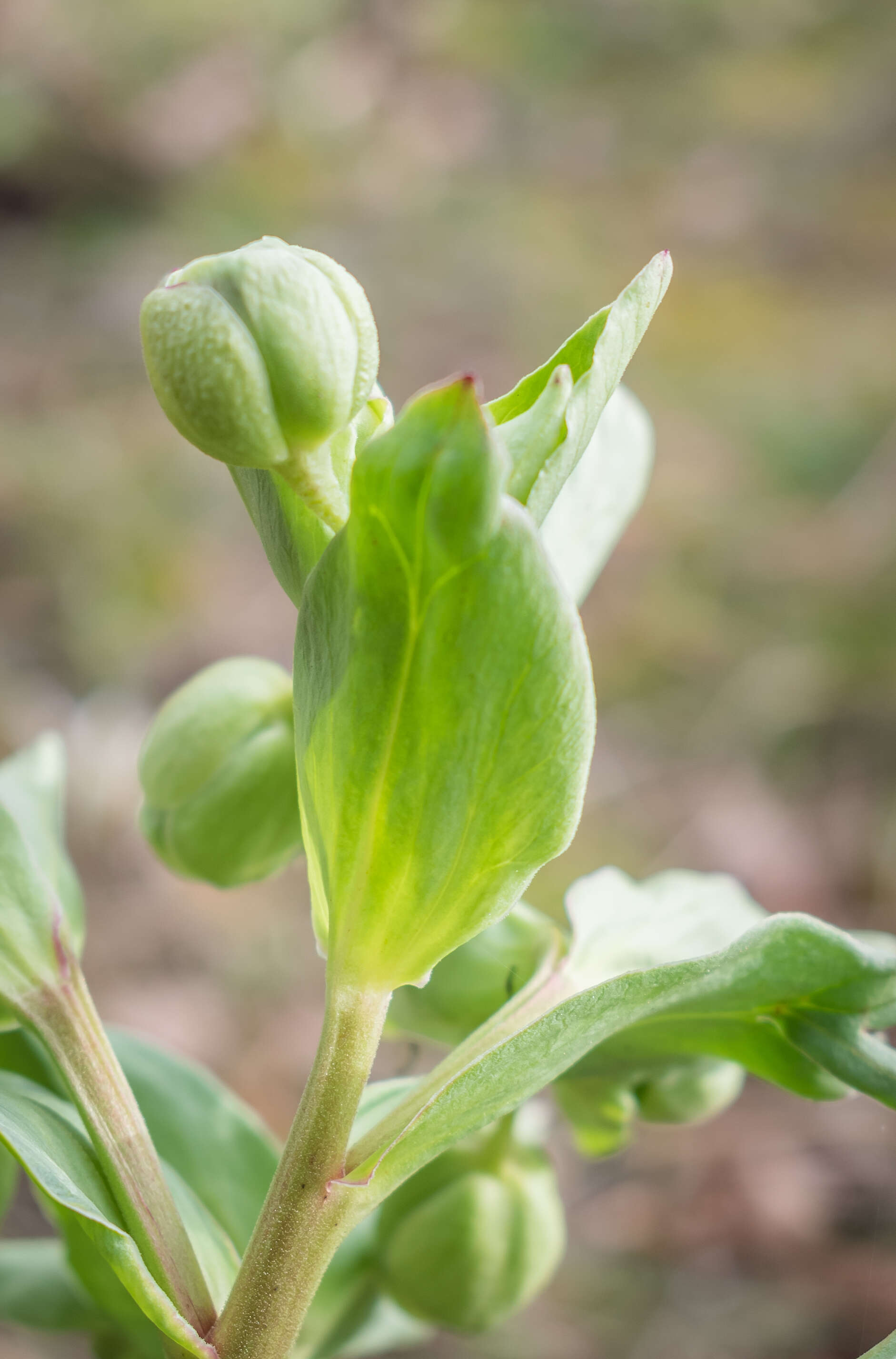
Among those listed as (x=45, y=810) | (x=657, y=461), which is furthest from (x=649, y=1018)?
(x=657, y=461)

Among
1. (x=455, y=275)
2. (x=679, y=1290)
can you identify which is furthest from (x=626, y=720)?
(x=455, y=275)

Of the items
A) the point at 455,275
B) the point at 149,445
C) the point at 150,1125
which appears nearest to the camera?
the point at 150,1125

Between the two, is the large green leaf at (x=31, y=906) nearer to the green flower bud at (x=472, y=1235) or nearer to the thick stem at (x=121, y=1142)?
the thick stem at (x=121, y=1142)

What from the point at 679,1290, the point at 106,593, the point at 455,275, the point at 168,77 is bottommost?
the point at 679,1290

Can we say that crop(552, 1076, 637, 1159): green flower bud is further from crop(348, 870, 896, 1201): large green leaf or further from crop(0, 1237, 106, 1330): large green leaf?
crop(0, 1237, 106, 1330): large green leaf

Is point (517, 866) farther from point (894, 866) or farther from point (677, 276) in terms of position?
point (677, 276)

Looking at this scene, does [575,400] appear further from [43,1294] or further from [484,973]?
[43,1294]
